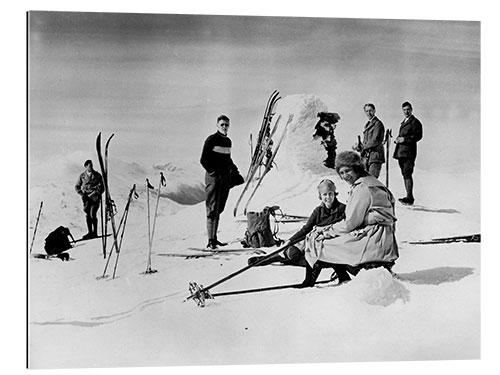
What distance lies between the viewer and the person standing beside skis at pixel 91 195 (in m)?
5.04

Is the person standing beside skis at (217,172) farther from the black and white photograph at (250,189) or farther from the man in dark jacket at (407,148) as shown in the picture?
the man in dark jacket at (407,148)

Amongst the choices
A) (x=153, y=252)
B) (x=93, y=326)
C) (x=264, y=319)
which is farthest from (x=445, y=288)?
(x=93, y=326)

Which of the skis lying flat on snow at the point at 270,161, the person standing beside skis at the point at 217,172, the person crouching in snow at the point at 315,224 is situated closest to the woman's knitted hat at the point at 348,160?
the person crouching in snow at the point at 315,224

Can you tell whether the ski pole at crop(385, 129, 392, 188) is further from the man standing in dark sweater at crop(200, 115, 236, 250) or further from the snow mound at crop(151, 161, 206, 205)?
the snow mound at crop(151, 161, 206, 205)

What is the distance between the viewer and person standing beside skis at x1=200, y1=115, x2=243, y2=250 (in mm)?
5129

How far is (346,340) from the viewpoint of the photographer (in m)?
5.21

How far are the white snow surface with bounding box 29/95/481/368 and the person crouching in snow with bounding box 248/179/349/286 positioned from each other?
41 millimetres

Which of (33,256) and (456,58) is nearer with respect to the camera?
(33,256)

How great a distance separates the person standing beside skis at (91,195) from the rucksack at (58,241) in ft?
0.34

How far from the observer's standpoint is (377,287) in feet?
17.1

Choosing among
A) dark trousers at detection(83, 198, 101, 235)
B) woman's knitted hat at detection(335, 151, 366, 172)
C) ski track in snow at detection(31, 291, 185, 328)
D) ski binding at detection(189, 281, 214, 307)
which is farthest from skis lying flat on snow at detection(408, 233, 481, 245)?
dark trousers at detection(83, 198, 101, 235)

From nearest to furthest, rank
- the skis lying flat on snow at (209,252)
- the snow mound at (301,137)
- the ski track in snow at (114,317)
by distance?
the ski track in snow at (114,317), the skis lying flat on snow at (209,252), the snow mound at (301,137)

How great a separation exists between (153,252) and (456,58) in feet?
6.89

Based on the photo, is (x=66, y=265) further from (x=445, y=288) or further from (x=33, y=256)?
(x=445, y=288)
